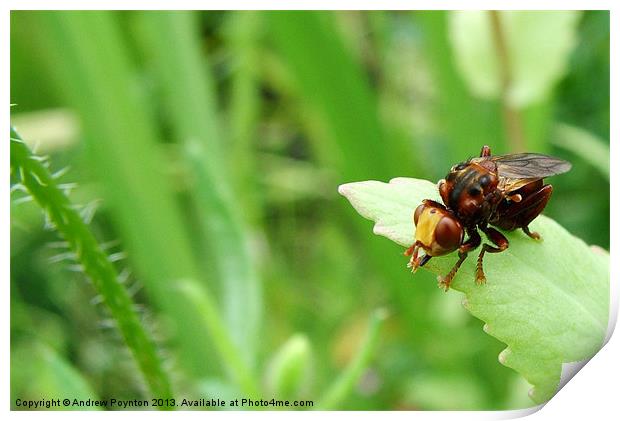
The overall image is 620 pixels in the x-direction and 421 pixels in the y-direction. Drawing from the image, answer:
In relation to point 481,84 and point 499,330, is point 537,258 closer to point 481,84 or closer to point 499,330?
point 499,330

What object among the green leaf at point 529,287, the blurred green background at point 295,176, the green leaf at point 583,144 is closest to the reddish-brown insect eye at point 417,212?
the green leaf at point 529,287

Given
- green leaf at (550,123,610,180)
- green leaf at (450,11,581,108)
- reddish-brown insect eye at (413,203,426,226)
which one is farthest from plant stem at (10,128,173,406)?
green leaf at (550,123,610,180)

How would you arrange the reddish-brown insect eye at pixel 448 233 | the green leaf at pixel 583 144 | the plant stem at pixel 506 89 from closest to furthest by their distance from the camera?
1. the reddish-brown insect eye at pixel 448 233
2. the plant stem at pixel 506 89
3. the green leaf at pixel 583 144

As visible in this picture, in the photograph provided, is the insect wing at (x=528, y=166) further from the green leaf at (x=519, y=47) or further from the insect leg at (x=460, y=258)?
the green leaf at (x=519, y=47)

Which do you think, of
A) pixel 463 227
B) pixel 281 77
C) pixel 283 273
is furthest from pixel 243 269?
pixel 281 77

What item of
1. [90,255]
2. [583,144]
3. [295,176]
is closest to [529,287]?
[90,255]

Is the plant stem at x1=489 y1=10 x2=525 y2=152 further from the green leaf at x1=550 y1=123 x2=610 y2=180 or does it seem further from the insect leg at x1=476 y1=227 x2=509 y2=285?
the insect leg at x1=476 y1=227 x2=509 y2=285
